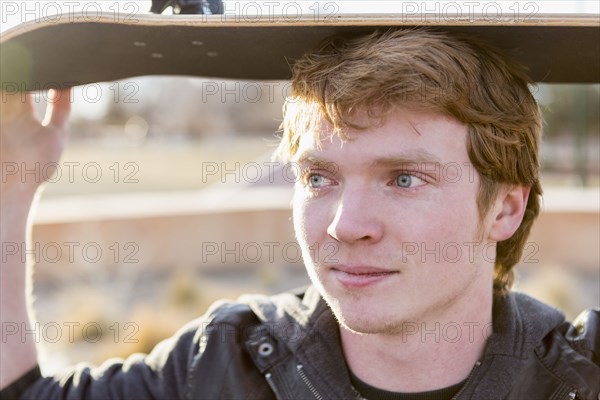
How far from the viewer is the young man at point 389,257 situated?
7.63ft

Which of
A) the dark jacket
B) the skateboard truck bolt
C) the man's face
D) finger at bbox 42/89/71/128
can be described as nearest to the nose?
the man's face

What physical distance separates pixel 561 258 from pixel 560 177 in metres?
7.28

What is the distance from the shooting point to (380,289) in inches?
91.4

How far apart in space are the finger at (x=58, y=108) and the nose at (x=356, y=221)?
1.05 m

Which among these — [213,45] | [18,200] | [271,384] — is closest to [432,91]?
[213,45]

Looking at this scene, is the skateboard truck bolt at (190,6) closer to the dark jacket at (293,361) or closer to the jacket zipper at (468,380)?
the dark jacket at (293,361)

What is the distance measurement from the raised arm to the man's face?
3.19 ft

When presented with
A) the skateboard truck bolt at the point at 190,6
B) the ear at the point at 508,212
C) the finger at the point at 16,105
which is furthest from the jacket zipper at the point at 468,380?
the finger at the point at 16,105

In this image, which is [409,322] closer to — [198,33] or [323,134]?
[323,134]

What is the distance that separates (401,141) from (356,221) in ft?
0.83

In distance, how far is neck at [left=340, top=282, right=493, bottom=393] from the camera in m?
2.52

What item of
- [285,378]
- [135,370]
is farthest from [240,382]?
[135,370]

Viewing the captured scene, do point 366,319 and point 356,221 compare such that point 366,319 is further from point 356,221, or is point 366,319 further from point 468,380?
point 468,380

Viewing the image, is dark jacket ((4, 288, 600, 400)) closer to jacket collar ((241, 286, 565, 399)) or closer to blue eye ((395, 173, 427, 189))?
jacket collar ((241, 286, 565, 399))
